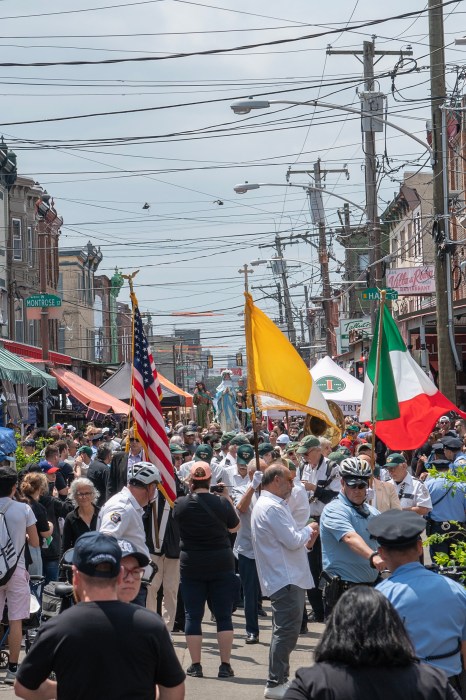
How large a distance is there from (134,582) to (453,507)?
7030 millimetres

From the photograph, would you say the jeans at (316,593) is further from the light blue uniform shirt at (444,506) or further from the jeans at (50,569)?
the jeans at (50,569)

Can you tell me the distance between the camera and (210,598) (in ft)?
34.3

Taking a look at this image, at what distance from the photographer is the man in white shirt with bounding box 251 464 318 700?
917 centimetres

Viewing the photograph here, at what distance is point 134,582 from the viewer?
22.0 ft

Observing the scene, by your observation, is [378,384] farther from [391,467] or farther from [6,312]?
[6,312]

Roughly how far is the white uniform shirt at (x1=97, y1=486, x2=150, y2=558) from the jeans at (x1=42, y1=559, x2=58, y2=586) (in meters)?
3.94

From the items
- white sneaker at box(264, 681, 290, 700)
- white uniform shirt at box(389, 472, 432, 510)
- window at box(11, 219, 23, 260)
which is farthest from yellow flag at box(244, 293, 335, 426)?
window at box(11, 219, 23, 260)

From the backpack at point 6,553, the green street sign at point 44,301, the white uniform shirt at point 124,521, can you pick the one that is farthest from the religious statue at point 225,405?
the white uniform shirt at point 124,521

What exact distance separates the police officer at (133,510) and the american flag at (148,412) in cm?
207

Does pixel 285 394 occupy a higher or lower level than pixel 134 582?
higher

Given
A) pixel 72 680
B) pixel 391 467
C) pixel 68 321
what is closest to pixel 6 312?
pixel 68 321

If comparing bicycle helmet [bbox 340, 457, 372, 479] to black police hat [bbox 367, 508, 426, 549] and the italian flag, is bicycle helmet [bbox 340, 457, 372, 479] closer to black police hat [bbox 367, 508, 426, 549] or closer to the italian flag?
black police hat [bbox 367, 508, 426, 549]

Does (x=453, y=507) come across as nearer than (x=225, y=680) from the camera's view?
No

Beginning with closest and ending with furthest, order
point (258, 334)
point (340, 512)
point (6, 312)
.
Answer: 1. point (340, 512)
2. point (258, 334)
3. point (6, 312)
